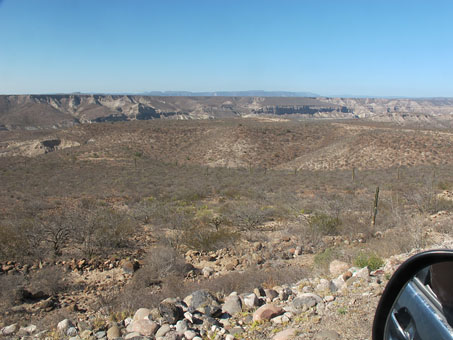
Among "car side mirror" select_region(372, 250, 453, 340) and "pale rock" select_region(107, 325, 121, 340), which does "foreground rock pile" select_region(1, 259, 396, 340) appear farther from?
"car side mirror" select_region(372, 250, 453, 340)

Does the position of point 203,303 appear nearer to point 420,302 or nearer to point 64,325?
point 64,325

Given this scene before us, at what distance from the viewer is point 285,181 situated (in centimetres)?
2856

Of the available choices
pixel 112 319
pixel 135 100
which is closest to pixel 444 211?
pixel 112 319

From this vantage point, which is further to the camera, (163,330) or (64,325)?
(64,325)

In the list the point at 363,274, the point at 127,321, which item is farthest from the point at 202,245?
the point at 363,274

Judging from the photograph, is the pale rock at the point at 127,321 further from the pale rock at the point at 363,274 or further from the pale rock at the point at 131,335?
the pale rock at the point at 363,274

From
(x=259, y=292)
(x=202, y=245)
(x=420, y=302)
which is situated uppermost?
(x=420, y=302)

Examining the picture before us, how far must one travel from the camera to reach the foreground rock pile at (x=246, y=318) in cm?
432

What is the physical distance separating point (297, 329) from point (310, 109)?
171 meters

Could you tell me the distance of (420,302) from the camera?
1.68 m

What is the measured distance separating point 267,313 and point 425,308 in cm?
349

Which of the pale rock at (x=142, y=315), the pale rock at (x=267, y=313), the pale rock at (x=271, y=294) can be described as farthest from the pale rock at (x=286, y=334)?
the pale rock at (x=142, y=315)

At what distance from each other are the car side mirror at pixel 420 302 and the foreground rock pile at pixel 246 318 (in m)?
2.14

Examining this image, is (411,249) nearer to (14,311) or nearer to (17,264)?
(14,311)
